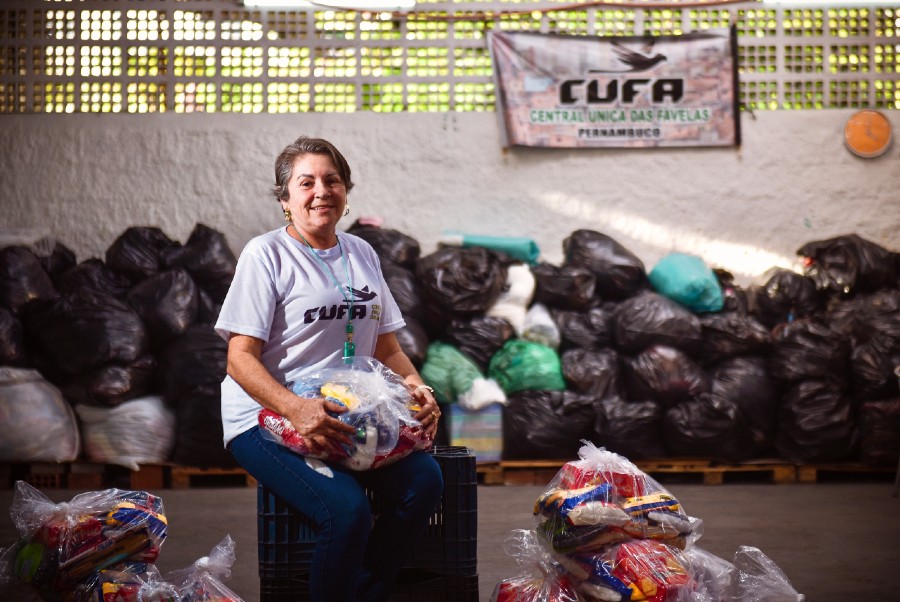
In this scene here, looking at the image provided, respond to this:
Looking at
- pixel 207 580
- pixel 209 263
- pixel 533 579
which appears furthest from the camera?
pixel 209 263

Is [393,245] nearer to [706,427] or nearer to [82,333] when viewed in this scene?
[82,333]

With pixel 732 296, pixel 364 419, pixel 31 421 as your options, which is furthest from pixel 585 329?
pixel 364 419

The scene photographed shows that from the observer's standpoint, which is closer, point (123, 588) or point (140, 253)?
point (123, 588)

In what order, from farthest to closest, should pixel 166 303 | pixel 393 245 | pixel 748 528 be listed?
pixel 393 245
pixel 166 303
pixel 748 528

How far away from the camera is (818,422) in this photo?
570 centimetres

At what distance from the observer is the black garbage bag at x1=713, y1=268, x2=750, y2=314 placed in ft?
19.9

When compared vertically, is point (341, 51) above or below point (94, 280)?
above

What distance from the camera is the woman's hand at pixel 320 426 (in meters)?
2.31

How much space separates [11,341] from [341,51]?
280cm

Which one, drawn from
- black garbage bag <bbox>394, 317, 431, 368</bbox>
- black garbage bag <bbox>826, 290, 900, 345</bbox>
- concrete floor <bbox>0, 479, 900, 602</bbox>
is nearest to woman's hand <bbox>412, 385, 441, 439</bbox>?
concrete floor <bbox>0, 479, 900, 602</bbox>

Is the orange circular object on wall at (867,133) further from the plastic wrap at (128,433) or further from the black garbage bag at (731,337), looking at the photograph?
the plastic wrap at (128,433)

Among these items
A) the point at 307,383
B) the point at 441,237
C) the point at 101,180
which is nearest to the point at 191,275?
the point at 101,180

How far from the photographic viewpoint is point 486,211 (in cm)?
673

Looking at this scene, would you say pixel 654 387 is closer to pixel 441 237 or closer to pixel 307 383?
pixel 441 237
